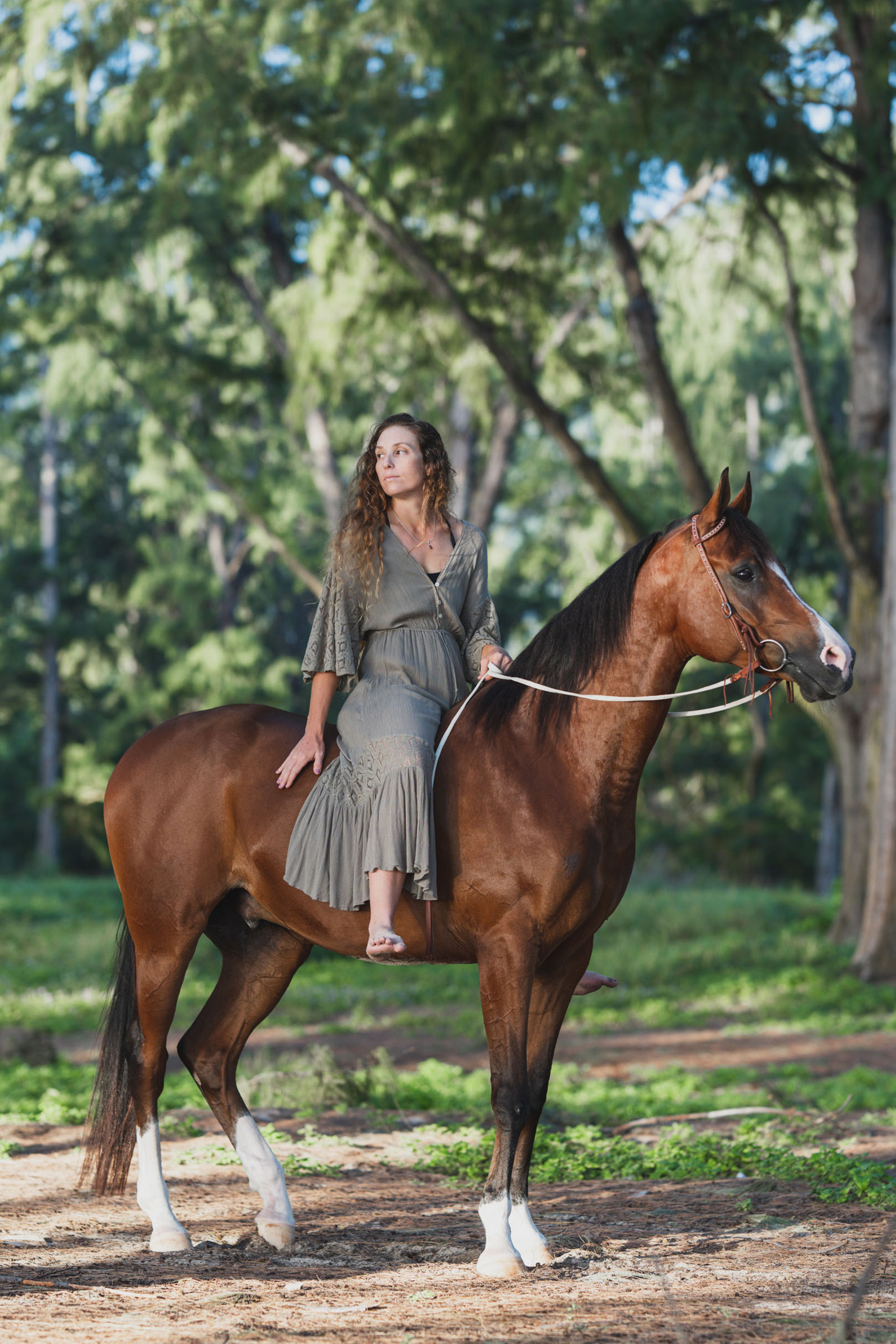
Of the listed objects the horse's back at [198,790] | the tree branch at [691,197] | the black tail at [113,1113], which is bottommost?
the black tail at [113,1113]

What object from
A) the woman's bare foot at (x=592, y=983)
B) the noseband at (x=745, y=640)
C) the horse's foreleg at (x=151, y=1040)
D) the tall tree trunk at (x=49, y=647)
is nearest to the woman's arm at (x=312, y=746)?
the horse's foreleg at (x=151, y=1040)

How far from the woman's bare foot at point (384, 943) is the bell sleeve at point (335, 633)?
917 mm

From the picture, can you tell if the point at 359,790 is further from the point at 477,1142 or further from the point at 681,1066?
the point at 681,1066

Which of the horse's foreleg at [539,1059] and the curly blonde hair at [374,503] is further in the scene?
the curly blonde hair at [374,503]

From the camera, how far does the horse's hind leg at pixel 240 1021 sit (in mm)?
4426

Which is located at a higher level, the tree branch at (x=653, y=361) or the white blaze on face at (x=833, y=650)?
the tree branch at (x=653, y=361)

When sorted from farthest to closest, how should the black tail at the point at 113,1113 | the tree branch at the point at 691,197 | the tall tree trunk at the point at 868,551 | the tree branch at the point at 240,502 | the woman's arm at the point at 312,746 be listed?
the tree branch at the point at 240,502
the tree branch at the point at 691,197
the tall tree trunk at the point at 868,551
the black tail at the point at 113,1113
the woman's arm at the point at 312,746

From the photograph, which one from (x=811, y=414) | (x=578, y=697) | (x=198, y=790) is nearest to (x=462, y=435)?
(x=811, y=414)

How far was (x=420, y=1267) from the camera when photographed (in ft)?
13.0

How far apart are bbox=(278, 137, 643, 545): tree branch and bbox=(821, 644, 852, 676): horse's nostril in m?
8.94

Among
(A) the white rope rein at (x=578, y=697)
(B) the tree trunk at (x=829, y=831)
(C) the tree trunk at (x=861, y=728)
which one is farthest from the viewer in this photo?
(B) the tree trunk at (x=829, y=831)

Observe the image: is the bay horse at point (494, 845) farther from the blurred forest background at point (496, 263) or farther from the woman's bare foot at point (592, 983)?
the blurred forest background at point (496, 263)

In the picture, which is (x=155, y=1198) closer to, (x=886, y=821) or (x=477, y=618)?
(x=477, y=618)

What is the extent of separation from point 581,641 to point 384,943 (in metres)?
1.16
